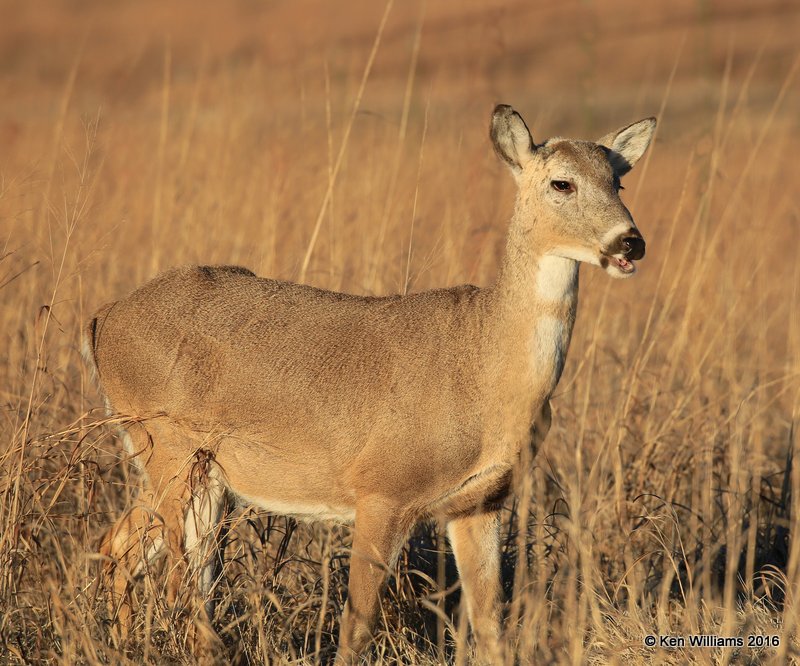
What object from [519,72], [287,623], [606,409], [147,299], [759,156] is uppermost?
[519,72]

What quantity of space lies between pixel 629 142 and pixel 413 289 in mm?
1758

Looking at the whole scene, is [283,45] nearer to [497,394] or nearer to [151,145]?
[151,145]

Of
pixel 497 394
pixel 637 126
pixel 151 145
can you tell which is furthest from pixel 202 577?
pixel 151 145

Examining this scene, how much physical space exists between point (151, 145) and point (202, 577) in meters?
6.14

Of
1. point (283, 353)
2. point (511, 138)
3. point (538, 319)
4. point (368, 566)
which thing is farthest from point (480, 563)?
point (511, 138)

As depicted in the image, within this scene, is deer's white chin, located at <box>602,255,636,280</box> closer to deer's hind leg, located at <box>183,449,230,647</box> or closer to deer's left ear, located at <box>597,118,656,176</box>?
deer's left ear, located at <box>597,118,656,176</box>

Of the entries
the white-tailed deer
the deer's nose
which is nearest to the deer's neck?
the white-tailed deer

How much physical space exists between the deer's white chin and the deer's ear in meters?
0.67

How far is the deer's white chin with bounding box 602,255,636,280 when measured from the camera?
4496 millimetres

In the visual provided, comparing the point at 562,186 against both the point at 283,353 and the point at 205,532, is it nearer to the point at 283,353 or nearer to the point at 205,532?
the point at 283,353

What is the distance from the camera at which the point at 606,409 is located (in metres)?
6.80

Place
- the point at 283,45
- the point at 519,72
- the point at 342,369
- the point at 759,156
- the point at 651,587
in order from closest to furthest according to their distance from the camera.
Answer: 1. the point at 342,369
2. the point at 651,587
3. the point at 283,45
4. the point at 759,156
5. the point at 519,72

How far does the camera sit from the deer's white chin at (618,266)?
4.50m

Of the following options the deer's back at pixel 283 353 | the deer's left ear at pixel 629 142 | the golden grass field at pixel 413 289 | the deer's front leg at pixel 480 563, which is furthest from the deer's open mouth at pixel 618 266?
the deer's front leg at pixel 480 563
